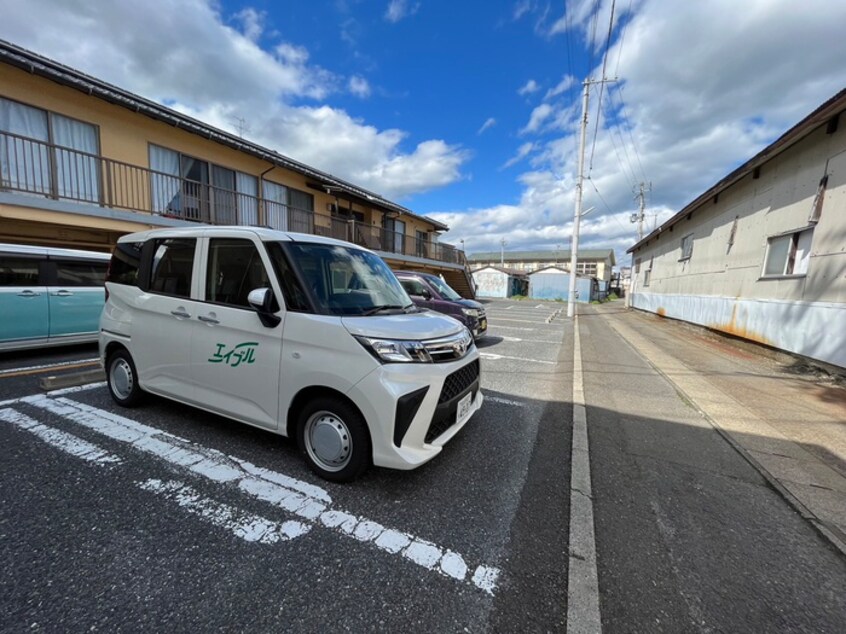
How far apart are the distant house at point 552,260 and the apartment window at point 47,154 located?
55.1 m

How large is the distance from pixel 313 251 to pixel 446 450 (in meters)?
2.05

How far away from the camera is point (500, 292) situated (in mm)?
44625

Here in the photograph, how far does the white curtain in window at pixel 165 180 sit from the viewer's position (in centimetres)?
897

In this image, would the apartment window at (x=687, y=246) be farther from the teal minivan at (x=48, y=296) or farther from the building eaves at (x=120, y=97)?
the teal minivan at (x=48, y=296)

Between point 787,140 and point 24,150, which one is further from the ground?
point 787,140

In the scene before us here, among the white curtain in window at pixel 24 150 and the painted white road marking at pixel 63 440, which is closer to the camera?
the painted white road marking at pixel 63 440

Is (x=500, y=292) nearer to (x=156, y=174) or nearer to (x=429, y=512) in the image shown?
(x=156, y=174)

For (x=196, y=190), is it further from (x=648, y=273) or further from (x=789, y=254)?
(x=648, y=273)

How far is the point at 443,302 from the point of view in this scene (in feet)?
26.7

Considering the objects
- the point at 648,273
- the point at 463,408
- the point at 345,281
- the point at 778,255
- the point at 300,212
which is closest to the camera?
the point at 463,408

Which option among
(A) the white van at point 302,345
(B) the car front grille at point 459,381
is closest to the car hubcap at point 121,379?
(A) the white van at point 302,345

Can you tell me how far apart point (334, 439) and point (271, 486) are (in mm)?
553

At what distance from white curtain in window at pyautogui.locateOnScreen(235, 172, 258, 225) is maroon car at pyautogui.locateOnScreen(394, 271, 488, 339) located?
5.58m

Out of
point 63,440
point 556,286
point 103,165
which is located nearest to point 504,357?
point 63,440
